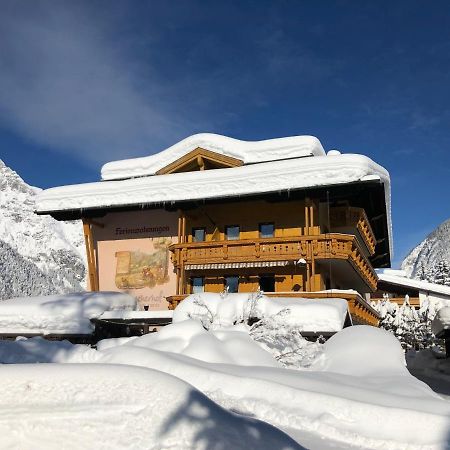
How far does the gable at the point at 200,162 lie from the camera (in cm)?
2253

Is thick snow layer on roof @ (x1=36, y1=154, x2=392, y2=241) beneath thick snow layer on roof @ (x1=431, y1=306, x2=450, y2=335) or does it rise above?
above

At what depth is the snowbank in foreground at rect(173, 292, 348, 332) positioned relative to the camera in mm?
11130

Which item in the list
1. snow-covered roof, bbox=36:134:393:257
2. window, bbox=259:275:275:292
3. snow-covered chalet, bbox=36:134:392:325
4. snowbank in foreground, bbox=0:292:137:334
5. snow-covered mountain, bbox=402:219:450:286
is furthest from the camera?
snow-covered mountain, bbox=402:219:450:286

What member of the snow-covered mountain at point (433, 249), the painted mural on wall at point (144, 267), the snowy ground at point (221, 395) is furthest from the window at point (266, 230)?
the snow-covered mountain at point (433, 249)

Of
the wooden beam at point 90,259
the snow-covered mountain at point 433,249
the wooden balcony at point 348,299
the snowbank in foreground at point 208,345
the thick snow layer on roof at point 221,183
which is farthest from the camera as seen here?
the snow-covered mountain at point 433,249

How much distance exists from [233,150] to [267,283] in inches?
233

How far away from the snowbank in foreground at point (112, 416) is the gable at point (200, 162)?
19.7 meters

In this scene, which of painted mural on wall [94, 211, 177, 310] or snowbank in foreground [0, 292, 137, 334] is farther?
painted mural on wall [94, 211, 177, 310]

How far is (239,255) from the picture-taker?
1972cm

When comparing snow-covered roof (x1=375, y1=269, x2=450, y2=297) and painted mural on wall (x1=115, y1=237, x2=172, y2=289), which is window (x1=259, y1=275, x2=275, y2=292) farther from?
snow-covered roof (x1=375, y1=269, x2=450, y2=297)

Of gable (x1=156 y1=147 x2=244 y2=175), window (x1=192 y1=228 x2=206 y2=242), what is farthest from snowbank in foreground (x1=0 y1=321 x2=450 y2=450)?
gable (x1=156 y1=147 x2=244 y2=175)

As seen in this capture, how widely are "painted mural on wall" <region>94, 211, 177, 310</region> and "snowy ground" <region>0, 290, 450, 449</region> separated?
11.0 metres

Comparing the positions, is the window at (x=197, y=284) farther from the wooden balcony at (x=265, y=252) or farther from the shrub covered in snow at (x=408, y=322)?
the shrub covered in snow at (x=408, y=322)

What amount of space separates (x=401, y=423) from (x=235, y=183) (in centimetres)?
1529
